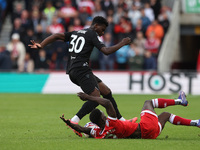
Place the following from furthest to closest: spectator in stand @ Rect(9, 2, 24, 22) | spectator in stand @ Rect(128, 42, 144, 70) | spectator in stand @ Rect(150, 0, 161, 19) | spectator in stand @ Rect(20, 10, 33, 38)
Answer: spectator in stand @ Rect(9, 2, 24, 22) → spectator in stand @ Rect(150, 0, 161, 19) → spectator in stand @ Rect(20, 10, 33, 38) → spectator in stand @ Rect(128, 42, 144, 70)

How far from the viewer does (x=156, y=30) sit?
22.3 m

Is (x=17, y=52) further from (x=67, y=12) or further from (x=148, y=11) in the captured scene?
(x=148, y=11)

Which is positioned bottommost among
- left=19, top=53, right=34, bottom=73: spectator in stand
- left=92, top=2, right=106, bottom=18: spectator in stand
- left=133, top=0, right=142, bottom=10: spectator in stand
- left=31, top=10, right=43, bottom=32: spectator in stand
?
left=19, top=53, right=34, bottom=73: spectator in stand

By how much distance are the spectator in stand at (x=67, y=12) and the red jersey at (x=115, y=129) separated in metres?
14.1

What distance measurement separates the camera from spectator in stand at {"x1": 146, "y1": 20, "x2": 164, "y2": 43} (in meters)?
22.1

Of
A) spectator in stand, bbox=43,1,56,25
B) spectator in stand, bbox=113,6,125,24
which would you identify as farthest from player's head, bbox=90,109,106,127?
spectator in stand, bbox=43,1,56,25

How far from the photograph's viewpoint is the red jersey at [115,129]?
8406 millimetres

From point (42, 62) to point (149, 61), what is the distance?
4.64 meters

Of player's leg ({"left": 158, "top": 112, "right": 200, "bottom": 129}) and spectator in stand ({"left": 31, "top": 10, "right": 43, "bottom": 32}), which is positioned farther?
spectator in stand ({"left": 31, "top": 10, "right": 43, "bottom": 32})

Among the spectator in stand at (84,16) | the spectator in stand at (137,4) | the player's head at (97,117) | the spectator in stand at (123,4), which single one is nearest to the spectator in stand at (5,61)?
the spectator in stand at (84,16)

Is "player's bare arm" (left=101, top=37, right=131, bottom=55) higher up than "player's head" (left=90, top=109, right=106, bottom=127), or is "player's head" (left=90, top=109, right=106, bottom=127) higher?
"player's bare arm" (left=101, top=37, right=131, bottom=55)

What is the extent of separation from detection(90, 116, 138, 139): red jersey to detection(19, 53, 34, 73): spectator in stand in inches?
517

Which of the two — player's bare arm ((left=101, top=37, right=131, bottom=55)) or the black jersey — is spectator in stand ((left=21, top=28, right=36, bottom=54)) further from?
player's bare arm ((left=101, top=37, right=131, bottom=55))

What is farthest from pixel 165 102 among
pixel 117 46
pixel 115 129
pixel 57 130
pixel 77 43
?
pixel 57 130
